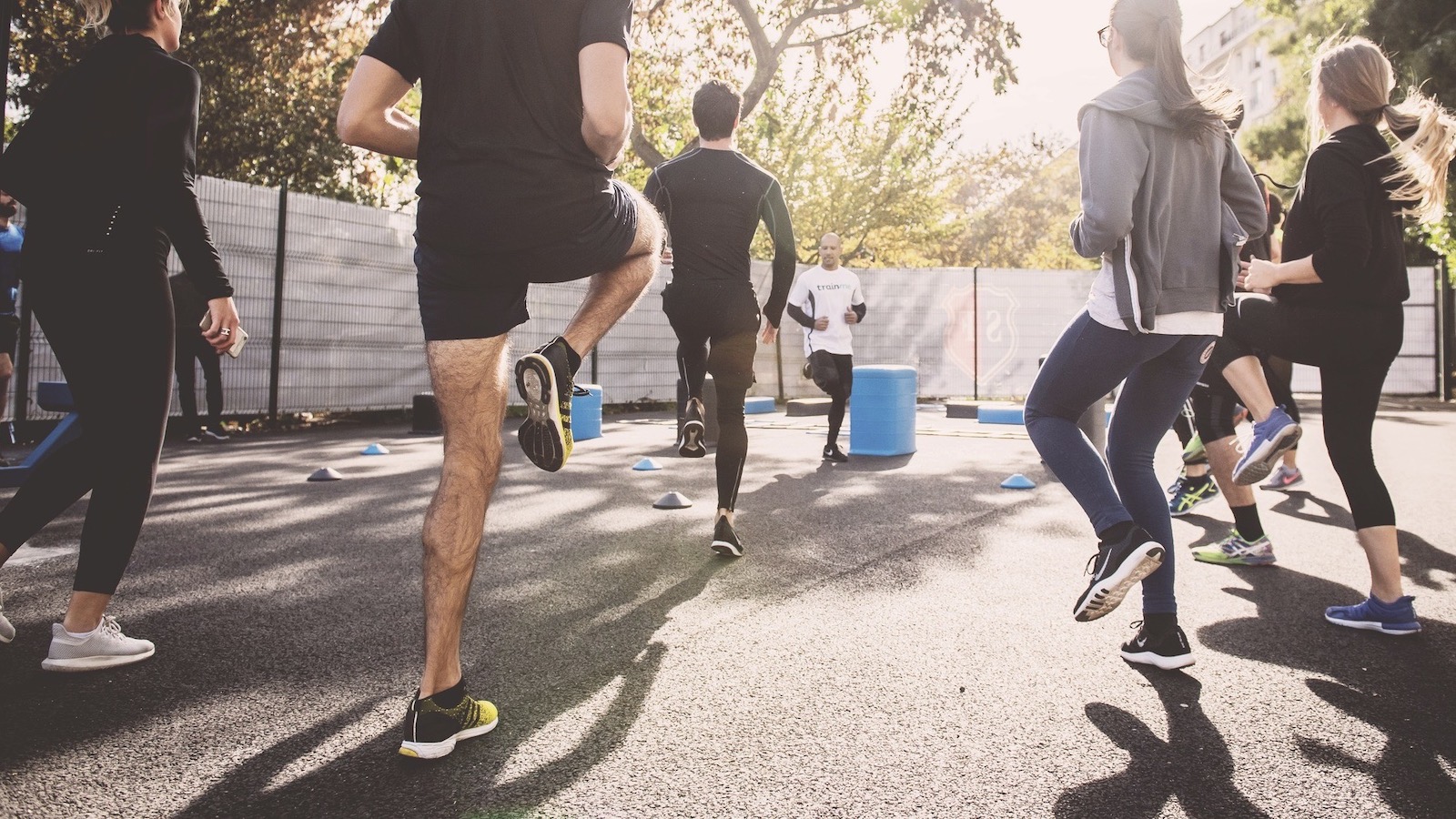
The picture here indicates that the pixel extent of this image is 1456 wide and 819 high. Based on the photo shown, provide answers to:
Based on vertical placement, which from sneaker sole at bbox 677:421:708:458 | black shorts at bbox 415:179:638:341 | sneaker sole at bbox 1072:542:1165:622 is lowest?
sneaker sole at bbox 1072:542:1165:622

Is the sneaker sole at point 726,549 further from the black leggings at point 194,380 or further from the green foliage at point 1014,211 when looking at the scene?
the green foliage at point 1014,211

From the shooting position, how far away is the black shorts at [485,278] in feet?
7.00

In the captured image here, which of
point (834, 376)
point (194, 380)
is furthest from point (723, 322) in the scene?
point (194, 380)

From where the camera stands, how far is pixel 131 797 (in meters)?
1.86

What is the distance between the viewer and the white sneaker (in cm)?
259

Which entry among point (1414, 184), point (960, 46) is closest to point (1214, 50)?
point (960, 46)

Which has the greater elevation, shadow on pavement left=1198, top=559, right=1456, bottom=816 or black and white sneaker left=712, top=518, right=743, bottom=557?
black and white sneaker left=712, top=518, right=743, bottom=557

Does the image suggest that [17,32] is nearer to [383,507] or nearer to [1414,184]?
[383,507]

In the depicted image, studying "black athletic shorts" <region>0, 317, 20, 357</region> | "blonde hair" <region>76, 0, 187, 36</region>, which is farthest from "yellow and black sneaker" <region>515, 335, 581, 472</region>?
"black athletic shorts" <region>0, 317, 20, 357</region>

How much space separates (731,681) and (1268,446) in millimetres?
2094

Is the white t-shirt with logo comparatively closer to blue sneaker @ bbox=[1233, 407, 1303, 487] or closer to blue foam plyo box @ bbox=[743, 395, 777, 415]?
blue sneaker @ bbox=[1233, 407, 1303, 487]

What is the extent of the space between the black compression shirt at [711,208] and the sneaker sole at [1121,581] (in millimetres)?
2315

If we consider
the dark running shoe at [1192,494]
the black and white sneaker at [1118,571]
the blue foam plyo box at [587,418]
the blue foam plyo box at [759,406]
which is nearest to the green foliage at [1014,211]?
the blue foam plyo box at [759,406]

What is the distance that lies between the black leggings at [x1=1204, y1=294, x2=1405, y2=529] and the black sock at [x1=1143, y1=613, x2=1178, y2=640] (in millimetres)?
876
